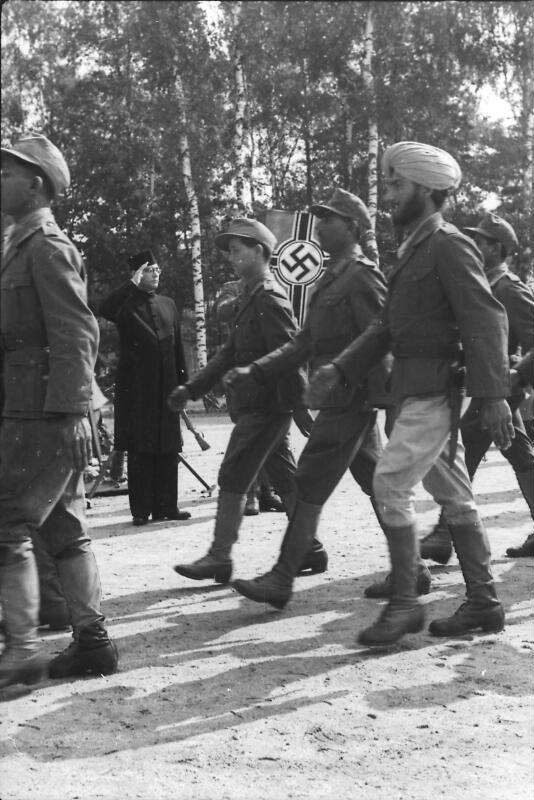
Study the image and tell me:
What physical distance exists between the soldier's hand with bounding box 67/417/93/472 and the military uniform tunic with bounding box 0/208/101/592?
0.02 metres

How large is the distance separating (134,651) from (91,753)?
138cm

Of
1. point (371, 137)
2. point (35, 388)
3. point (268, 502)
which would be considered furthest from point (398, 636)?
point (371, 137)

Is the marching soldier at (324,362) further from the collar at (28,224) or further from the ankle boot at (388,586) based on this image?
the collar at (28,224)

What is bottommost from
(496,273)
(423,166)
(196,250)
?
(496,273)

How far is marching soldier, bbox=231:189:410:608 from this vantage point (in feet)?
18.4

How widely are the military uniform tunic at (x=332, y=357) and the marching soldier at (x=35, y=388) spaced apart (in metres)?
1.44

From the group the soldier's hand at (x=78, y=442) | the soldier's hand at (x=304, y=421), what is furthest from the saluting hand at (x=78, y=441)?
the soldier's hand at (x=304, y=421)

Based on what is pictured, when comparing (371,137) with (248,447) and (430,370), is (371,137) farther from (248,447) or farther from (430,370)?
(430,370)

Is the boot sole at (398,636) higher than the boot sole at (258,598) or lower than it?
lower

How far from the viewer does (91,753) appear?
3.75 m

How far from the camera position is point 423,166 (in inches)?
203

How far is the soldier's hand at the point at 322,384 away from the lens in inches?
210

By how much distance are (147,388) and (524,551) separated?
3397 mm

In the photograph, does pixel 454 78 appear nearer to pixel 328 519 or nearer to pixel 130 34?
pixel 130 34
